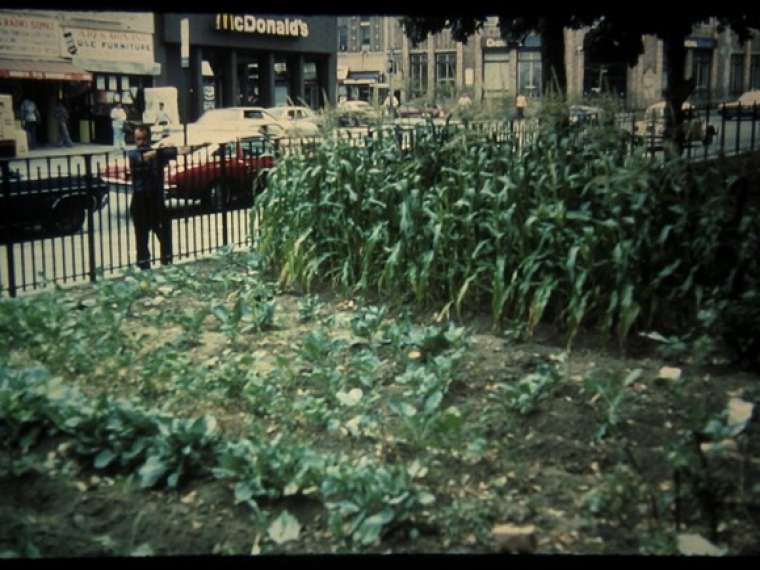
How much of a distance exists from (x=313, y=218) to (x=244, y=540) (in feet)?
14.4

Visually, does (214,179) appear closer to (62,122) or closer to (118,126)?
(118,126)

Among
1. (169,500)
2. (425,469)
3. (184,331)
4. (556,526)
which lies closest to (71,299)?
(184,331)

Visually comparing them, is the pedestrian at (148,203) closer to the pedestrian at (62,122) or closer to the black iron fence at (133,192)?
the black iron fence at (133,192)

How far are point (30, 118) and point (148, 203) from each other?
10.8 feet

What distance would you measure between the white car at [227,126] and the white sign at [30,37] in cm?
371

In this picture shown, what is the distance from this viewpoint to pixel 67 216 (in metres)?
9.43

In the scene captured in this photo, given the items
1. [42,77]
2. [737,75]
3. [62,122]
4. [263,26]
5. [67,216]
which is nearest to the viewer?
[67,216]

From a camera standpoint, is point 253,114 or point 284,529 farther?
point 253,114

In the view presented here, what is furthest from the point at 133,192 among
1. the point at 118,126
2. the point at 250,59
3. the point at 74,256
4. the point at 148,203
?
the point at 250,59

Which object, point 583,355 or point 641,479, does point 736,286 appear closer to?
point 583,355

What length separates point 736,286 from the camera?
552 cm

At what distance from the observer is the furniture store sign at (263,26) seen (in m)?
33.7

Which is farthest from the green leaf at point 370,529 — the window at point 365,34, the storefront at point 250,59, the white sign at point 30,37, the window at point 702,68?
the window at point 365,34

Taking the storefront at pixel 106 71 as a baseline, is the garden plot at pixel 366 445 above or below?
below
